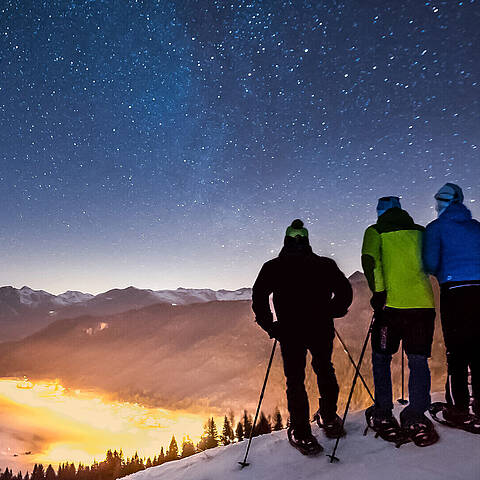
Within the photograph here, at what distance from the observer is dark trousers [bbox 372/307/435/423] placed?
4.13m

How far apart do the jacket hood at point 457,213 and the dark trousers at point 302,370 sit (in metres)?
2.02

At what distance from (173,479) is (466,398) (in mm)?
3876

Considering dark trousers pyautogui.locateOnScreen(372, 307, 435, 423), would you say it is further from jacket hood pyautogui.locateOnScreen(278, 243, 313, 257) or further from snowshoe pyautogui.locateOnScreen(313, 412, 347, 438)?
jacket hood pyautogui.locateOnScreen(278, 243, 313, 257)

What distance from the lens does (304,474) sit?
391cm

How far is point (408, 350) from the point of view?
167 inches

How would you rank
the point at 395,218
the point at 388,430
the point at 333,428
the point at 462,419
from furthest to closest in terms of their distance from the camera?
the point at 333,428, the point at 395,218, the point at 388,430, the point at 462,419

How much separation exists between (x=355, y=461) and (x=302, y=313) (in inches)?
66.7

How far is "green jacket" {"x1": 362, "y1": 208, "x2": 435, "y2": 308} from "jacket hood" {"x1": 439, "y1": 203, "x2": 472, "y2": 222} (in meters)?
0.32

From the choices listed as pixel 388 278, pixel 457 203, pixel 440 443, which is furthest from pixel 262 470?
pixel 457 203

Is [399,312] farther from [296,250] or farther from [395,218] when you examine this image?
[296,250]

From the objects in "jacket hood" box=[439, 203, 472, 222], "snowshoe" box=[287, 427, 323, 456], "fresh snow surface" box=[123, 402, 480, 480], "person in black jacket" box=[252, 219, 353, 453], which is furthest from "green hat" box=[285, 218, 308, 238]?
"fresh snow surface" box=[123, 402, 480, 480]

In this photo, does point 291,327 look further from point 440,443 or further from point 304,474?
point 440,443

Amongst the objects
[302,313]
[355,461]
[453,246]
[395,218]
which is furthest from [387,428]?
[395,218]

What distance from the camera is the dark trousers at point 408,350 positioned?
4129mm
